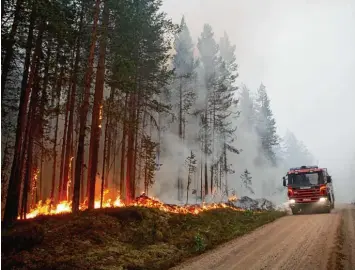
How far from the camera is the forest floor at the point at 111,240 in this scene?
9.66 metres

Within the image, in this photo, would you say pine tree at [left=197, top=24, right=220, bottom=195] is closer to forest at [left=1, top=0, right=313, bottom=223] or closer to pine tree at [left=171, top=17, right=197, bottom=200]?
forest at [left=1, top=0, right=313, bottom=223]

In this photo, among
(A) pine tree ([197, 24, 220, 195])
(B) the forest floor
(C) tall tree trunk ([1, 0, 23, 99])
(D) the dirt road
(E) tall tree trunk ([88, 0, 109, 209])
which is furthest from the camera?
(A) pine tree ([197, 24, 220, 195])

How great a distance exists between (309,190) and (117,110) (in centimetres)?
1626

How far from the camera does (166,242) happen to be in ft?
43.9

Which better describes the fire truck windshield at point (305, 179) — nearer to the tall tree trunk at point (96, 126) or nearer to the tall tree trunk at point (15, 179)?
the tall tree trunk at point (96, 126)

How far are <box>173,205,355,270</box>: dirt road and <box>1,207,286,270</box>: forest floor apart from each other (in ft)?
3.35

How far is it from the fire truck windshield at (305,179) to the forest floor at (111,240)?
9.92 m

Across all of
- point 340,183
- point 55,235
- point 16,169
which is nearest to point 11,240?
point 55,235

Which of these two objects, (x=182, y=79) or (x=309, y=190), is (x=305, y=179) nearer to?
(x=309, y=190)

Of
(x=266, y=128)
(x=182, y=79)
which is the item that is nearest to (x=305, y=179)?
(x=182, y=79)

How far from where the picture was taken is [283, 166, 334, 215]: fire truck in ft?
81.0

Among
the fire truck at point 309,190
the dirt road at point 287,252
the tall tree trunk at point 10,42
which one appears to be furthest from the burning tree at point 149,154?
the fire truck at point 309,190

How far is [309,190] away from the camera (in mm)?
25016

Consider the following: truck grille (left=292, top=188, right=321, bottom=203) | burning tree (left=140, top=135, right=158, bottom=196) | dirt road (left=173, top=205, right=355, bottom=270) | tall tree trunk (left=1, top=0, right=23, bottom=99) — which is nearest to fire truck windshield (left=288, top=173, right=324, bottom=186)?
truck grille (left=292, top=188, right=321, bottom=203)
